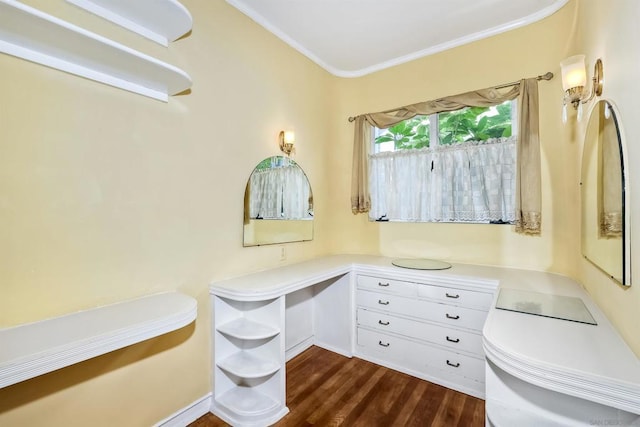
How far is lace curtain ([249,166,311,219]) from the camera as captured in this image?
224 cm

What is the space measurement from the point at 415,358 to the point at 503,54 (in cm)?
266

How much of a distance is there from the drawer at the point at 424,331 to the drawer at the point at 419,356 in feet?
0.18

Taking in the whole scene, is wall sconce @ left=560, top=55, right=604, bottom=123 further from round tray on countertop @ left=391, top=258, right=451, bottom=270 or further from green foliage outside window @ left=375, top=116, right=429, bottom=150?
round tray on countertop @ left=391, top=258, right=451, bottom=270

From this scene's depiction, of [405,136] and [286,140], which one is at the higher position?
[405,136]

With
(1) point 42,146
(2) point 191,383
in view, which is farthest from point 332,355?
(1) point 42,146

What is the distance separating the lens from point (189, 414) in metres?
1.76

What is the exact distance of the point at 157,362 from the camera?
1.62 m

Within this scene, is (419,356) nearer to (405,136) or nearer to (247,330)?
(247,330)

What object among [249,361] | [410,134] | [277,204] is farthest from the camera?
[410,134]

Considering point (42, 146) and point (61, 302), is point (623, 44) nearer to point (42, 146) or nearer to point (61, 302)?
Answer: point (42, 146)

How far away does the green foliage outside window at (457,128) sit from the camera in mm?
2406

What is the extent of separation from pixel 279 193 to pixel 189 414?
5.52 feet

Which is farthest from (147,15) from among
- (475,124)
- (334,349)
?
(334,349)

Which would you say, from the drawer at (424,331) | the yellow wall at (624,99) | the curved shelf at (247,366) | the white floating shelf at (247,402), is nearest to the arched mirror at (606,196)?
the yellow wall at (624,99)
